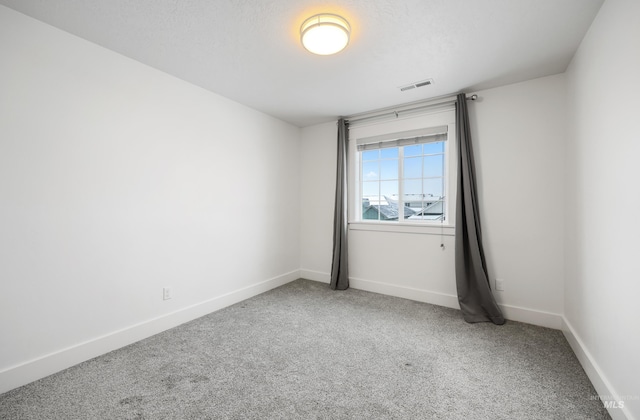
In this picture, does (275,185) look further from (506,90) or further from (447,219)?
(506,90)

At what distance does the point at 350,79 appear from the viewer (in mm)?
2602

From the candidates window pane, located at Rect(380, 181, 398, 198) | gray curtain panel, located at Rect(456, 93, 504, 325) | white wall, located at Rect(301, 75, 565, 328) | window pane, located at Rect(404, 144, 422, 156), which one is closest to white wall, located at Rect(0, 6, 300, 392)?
window pane, located at Rect(380, 181, 398, 198)

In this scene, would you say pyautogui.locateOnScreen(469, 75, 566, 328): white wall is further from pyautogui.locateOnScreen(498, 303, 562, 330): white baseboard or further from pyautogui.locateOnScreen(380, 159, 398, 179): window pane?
pyautogui.locateOnScreen(380, 159, 398, 179): window pane

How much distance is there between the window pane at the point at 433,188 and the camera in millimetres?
3232

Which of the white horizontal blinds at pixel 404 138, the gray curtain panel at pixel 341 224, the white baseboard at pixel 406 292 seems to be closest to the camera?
the white baseboard at pixel 406 292

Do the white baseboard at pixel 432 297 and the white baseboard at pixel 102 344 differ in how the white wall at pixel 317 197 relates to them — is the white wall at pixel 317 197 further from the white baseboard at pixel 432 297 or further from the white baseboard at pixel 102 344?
the white baseboard at pixel 102 344

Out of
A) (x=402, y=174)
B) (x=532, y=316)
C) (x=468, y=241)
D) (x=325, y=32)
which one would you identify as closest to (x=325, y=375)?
(x=468, y=241)

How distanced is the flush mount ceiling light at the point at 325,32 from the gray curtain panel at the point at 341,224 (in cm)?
181

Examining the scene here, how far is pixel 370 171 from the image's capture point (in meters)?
3.77

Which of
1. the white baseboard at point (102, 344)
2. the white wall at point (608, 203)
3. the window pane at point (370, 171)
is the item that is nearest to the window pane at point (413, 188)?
the window pane at point (370, 171)

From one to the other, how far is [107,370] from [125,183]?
4.61ft

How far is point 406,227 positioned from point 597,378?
1.98 m

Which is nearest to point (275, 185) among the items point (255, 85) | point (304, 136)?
point (304, 136)

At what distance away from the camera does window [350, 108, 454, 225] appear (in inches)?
126
